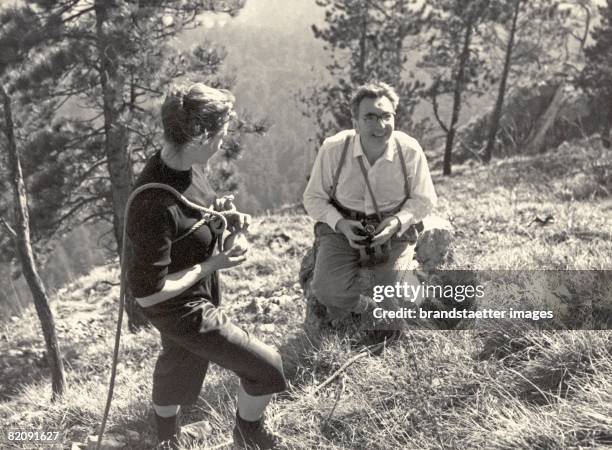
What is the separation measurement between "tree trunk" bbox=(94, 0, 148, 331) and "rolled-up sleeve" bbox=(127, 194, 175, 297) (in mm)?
5219

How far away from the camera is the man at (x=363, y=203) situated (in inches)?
135

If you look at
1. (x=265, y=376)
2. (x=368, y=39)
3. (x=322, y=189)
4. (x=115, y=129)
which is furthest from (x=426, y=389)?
(x=368, y=39)

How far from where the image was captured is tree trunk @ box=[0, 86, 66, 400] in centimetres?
462

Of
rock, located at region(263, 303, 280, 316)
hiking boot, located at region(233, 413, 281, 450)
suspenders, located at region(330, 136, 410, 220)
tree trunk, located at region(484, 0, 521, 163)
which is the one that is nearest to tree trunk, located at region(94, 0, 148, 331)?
rock, located at region(263, 303, 280, 316)

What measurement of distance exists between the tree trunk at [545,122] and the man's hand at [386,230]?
2075 centimetres

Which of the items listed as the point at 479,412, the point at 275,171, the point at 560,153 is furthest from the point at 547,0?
the point at 275,171

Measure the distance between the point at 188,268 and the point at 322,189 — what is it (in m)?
1.64

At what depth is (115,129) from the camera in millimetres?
7316

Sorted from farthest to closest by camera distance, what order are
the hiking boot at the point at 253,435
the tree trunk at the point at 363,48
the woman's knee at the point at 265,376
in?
1. the tree trunk at the point at 363,48
2. the hiking boot at the point at 253,435
3. the woman's knee at the point at 265,376

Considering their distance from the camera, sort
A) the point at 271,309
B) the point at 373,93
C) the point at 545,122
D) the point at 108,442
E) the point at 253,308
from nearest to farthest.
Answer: the point at 108,442
the point at 373,93
the point at 271,309
the point at 253,308
the point at 545,122

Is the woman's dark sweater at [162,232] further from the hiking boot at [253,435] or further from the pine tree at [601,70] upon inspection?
the pine tree at [601,70]

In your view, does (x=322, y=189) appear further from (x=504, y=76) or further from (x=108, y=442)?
(x=504, y=76)

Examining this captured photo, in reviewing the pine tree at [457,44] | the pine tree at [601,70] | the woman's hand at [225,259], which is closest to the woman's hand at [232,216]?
the woman's hand at [225,259]

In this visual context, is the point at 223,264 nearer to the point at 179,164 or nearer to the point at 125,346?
the point at 179,164
